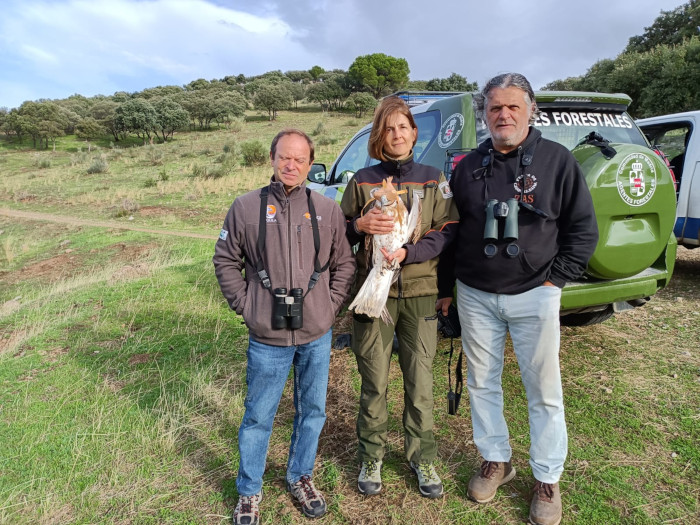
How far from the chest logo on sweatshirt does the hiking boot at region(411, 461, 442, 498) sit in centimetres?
155

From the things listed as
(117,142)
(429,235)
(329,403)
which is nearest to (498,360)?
(429,235)

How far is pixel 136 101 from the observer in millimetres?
39438

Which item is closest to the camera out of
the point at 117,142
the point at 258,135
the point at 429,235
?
the point at 429,235

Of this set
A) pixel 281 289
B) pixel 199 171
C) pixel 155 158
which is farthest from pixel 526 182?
pixel 155 158

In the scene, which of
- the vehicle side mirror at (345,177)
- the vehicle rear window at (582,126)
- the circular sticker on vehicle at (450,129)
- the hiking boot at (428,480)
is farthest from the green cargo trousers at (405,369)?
the vehicle side mirror at (345,177)

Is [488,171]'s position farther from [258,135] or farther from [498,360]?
[258,135]

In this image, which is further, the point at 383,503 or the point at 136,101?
the point at 136,101

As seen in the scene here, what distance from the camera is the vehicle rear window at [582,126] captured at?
3432 millimetres

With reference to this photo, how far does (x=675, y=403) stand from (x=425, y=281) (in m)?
2.25

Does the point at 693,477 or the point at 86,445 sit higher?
the point at 693,477

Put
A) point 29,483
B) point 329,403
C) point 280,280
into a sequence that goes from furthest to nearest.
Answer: point 329,403 → point 29,483 → point 280,280

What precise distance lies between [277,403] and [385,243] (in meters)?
0.99

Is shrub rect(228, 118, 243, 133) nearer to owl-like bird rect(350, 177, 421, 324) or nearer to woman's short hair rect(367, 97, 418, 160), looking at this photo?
woman's short hair rect(367, 97, 418, 160)

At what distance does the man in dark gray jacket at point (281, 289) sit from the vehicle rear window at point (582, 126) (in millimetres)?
2082
